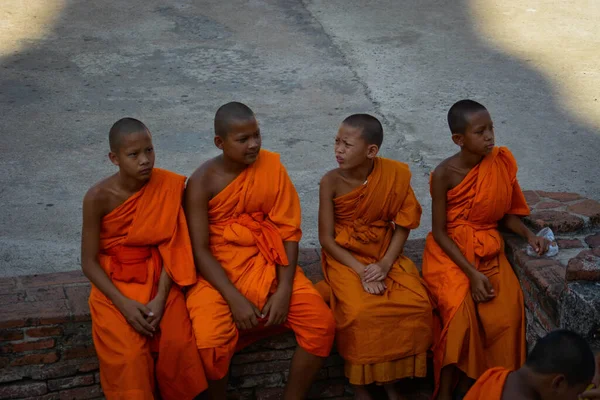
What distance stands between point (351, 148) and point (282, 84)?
350 centimetres

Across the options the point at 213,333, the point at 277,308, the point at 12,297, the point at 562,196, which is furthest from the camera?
the point at 562,196

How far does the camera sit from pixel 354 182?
4.03 metres

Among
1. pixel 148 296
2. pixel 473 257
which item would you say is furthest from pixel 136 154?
pixel 473 257

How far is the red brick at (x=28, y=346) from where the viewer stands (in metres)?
3.68

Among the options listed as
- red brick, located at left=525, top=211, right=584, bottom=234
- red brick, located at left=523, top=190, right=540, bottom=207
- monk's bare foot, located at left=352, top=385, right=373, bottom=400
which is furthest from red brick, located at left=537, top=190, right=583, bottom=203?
monk's bare foot, located at left=352, top=385, right=373, bottom=400

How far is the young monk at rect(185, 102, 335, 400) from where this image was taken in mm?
3689

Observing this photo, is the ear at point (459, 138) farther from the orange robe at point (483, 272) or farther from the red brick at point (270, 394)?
the red brick at point (270, 394)

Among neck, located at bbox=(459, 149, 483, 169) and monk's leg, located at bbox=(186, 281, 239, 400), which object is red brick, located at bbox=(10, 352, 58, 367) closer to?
monk's leg, located at bbox=(186, 281, 239, 400)

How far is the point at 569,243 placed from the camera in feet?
13.8

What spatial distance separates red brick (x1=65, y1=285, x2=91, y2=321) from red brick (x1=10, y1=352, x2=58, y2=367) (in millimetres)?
208

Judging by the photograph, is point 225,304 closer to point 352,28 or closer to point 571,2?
point 352,28

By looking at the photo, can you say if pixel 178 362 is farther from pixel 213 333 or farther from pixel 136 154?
pixel 136 154

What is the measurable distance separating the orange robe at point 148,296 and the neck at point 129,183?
0.03 meters

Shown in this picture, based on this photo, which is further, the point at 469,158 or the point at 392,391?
the point at 469,158
